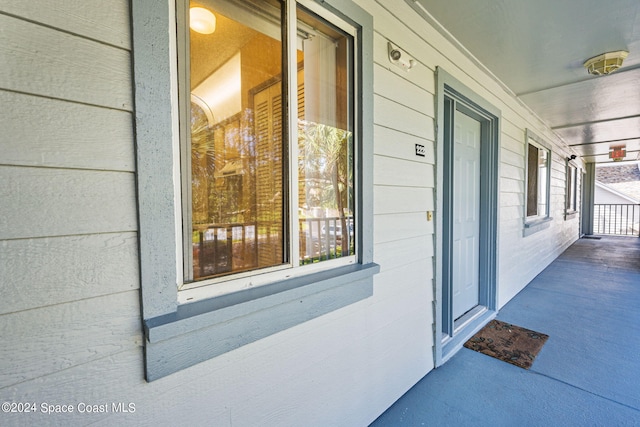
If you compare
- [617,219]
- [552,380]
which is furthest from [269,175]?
[617,219]

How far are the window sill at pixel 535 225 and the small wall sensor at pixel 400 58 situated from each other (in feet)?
10.8

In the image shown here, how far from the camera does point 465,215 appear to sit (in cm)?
279

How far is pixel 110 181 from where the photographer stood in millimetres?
792

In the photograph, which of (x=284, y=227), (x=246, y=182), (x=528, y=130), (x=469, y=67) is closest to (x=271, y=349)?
(x=284, y=227)

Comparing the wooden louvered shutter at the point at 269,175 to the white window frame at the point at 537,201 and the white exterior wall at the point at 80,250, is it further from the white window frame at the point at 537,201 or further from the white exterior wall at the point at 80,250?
the white window frame at the point at 537,201

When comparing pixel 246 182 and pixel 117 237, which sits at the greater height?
pixel 246 182

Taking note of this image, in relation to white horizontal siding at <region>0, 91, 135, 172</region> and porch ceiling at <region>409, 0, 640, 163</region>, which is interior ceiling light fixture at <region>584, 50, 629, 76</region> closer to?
porch ceiling at <region>409, 0, 640, 163</region>

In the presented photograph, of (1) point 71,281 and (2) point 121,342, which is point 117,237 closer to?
(1) point 71,281

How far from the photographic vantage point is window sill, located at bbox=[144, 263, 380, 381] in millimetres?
854

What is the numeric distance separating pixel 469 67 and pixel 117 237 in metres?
2.96

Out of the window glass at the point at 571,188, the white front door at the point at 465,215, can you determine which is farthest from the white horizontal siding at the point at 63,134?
the window glass at the point at 571,188

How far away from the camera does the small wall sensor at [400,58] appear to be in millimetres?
1680

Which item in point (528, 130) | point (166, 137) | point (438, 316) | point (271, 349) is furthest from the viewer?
point (528, 130)

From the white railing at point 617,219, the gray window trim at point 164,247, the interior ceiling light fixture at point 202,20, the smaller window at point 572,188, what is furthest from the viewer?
the white railing at point 617,219
